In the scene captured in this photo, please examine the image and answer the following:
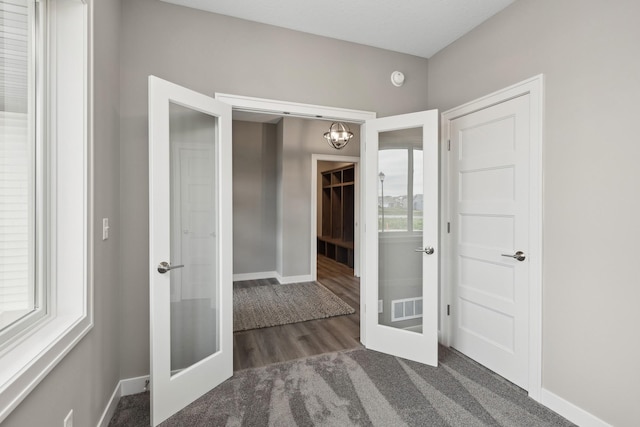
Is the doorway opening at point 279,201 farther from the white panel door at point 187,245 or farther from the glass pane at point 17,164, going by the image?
the glass pane at point 17,164

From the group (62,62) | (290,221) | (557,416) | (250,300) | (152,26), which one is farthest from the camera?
(290,221)

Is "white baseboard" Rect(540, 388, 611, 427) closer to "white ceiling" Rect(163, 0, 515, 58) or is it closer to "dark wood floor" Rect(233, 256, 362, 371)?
"dark wood floor" Rect(233, 256, 362, 371)

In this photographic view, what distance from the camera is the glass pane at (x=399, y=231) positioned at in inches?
108

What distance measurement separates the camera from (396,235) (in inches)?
112

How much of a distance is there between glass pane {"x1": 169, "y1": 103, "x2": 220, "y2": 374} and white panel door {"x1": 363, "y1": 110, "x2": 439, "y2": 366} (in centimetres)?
140

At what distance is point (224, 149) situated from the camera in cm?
225

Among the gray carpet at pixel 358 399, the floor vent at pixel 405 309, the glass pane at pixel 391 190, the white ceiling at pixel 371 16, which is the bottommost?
the gray carpet at pixel 358 399

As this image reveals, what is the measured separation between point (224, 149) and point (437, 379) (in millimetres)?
2419

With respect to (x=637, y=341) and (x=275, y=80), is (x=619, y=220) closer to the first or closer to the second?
(x=637, y=341)

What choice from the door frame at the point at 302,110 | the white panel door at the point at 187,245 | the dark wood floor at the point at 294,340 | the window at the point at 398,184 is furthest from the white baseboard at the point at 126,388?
the window at the point at 398,184

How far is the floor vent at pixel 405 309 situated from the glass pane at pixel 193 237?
1.60 m

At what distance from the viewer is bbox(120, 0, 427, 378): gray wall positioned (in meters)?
2.13

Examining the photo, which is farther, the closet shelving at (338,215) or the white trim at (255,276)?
the closet shelving at (338,215)

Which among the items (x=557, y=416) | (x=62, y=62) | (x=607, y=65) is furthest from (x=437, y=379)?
(x=62, y=62)
